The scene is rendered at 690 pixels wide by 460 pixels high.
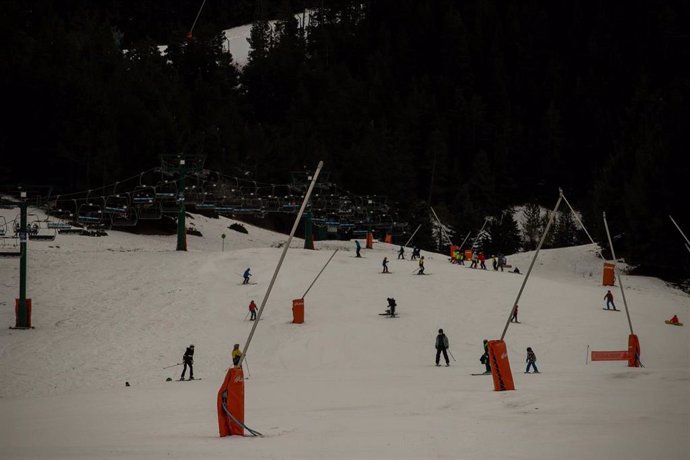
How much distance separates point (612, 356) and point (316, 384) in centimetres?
1268

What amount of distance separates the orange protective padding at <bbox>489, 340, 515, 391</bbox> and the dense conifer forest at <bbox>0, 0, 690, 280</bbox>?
50.9 m

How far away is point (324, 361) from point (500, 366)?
541 inches

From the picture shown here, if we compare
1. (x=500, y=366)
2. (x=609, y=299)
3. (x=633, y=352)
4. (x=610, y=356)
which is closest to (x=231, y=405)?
(x=500, y=366)

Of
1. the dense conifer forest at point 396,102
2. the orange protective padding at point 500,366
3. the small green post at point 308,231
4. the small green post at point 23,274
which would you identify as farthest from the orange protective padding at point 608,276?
the orange protective padding at point 500,366

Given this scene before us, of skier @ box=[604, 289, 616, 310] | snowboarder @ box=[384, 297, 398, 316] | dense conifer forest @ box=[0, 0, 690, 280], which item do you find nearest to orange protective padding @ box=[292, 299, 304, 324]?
snowboarder @ box=[384, 297, 398, 316]

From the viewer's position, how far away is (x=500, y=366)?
1980cm

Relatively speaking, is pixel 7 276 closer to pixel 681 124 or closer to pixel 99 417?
pixel 99 417

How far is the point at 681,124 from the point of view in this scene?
7906cm

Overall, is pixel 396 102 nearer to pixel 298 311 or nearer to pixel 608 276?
pixel 608 276

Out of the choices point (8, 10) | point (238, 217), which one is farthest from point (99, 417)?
point (8, 10)

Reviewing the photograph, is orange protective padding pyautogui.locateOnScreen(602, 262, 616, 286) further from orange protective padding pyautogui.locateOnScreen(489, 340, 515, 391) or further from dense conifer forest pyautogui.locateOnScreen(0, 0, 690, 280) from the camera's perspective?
orange protective padding pyautogui.locateOnScreen(489, 340, 515, 391)

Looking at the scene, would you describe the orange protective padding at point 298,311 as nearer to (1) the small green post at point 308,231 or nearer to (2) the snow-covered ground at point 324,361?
(2) the snow-covered ground at point 324,361

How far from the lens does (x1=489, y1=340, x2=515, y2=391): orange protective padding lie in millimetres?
19781

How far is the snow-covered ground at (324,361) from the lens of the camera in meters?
14.3
